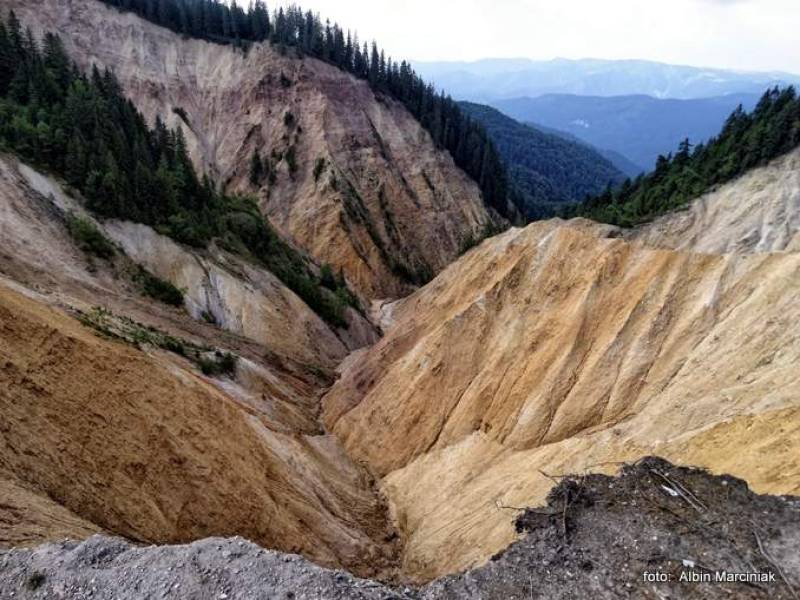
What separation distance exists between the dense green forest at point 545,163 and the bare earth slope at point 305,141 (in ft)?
257

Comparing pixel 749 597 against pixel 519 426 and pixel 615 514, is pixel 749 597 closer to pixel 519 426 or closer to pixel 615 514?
pixel 615 514

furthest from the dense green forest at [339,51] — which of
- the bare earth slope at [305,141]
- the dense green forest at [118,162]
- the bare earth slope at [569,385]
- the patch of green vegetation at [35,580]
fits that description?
the patch of green vegetation at [35,580]

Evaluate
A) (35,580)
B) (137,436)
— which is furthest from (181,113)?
(35,580)

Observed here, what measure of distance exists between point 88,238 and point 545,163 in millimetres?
167076

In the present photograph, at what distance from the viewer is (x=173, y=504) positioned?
15.1 m

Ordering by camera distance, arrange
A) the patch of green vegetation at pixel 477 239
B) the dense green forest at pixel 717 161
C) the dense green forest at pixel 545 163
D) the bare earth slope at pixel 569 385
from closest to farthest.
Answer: the bare earth slope at pixel 569 385 < the dense green forest at pixel 717 161 < the patch of green vegetation at pixel 477 239 < the dense green forest at pixel 545 163

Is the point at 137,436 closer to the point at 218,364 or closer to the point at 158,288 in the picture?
the point at 218,364

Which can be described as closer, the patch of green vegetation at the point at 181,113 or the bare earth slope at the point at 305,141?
the bare earth slope at the point at 305,141

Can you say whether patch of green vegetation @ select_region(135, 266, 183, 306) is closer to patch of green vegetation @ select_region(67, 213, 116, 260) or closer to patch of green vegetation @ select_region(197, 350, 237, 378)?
patch of green vegetation @ select_region(67, 213, 116, 260)

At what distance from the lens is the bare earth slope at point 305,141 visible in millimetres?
60031

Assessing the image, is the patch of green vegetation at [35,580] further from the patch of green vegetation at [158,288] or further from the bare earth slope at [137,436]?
the patch of green vegetation at [158,288]

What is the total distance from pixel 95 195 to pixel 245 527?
83.2 ft

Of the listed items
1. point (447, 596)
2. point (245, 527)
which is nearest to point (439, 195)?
point (245, 527)

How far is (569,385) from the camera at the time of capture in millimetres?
20578
